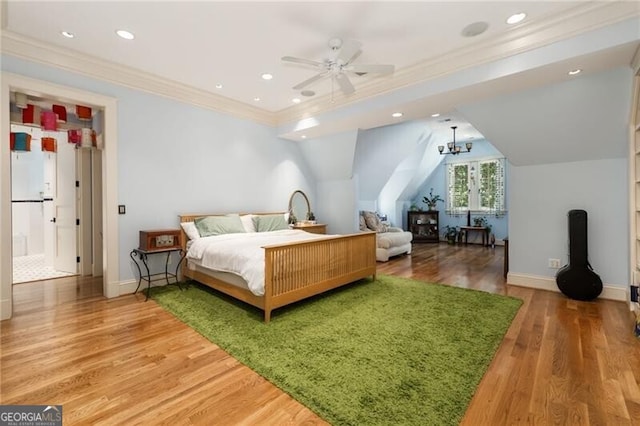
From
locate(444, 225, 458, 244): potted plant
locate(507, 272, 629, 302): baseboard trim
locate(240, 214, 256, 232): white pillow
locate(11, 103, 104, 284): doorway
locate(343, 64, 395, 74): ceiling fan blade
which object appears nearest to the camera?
locate(343, 64, 395, 74): ceiling fan blade

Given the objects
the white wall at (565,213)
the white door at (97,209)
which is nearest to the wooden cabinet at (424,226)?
the white wall at (565,213)

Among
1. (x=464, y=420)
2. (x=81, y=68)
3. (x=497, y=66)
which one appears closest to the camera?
(x=464, y=420)

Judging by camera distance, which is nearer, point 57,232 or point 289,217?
point 57,232

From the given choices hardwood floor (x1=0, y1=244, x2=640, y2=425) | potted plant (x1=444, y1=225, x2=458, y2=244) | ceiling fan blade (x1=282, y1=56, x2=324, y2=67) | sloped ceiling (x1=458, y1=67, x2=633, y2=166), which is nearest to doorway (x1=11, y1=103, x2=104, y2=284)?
hardwood floor (x1=0, y1=244, x2=640, y2=425)

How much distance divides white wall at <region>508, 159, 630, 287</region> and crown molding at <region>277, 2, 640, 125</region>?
6.05ft

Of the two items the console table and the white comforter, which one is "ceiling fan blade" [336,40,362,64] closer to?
the white comforter

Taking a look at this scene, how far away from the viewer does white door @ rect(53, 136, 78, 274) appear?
4898 mm

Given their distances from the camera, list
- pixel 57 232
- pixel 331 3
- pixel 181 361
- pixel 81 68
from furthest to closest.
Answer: pixel 57 232, pixel 81 68, pixel 331 3, pixel 181 361

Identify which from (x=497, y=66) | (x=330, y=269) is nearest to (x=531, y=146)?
(x=497, y=66)

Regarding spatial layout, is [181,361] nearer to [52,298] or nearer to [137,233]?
[137,233]

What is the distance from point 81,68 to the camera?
3.44 meters

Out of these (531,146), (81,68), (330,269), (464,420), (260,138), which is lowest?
(464,420)

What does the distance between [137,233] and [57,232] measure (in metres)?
2.40

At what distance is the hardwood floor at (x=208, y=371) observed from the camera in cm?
167
